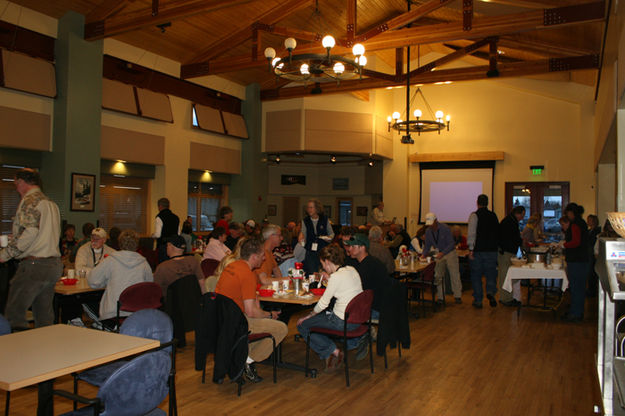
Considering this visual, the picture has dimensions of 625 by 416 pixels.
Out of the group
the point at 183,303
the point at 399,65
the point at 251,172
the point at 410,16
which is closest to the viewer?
the point at 183,303

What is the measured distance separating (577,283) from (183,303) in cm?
547

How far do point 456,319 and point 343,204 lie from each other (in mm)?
11763

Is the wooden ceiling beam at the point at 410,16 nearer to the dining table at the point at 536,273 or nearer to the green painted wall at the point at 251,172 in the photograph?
the dining table at the point at 536,273

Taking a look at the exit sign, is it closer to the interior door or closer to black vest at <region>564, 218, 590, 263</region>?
black vest at <region>564, 218, 590, 263</region>

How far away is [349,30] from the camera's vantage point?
9.35m

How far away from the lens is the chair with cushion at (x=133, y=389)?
91.9 inches

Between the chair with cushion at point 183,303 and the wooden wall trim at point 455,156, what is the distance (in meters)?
11.0

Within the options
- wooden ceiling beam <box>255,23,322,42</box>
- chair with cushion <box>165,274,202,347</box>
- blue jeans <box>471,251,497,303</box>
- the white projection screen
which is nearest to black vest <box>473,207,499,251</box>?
blue jeans <box>471,251,497,303</box>

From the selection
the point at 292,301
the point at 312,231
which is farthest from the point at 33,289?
the point at 312,231

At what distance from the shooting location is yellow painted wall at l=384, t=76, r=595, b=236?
1333 cm

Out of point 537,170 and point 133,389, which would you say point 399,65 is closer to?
point 537,170

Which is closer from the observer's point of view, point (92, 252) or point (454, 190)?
point (92, 252)

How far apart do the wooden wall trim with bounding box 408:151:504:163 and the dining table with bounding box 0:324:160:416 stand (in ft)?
42.6

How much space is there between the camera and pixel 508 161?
46.7 feet
